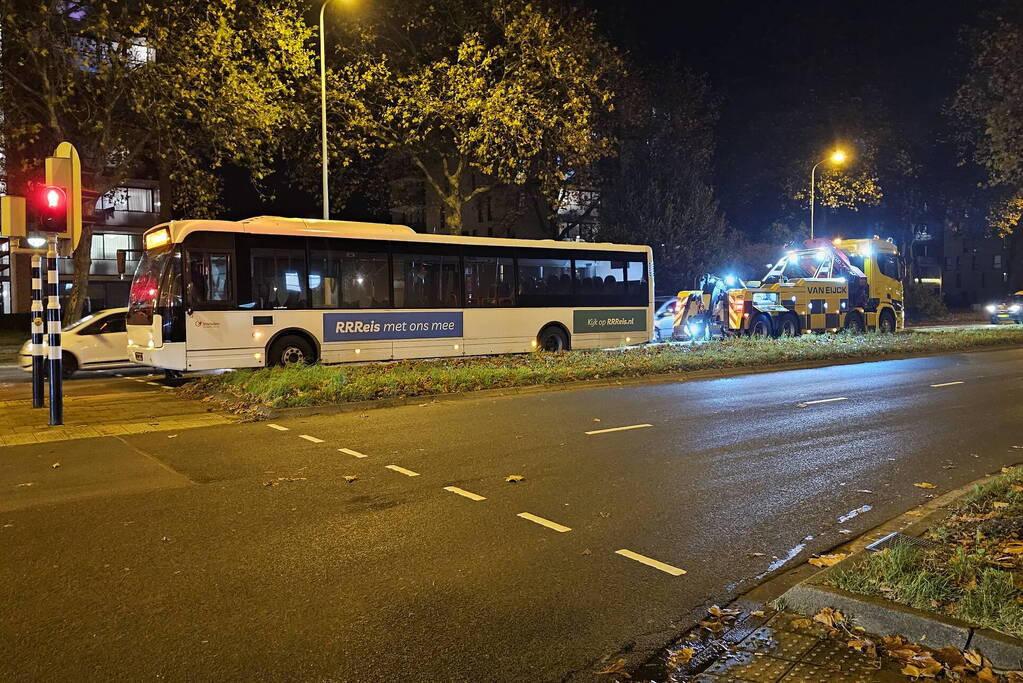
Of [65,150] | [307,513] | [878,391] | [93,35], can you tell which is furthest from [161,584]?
[93,35]

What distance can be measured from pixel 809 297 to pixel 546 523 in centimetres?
2154

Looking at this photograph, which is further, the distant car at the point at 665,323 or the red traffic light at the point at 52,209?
the distant car at the point at 665,323

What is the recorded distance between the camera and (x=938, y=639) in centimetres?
390

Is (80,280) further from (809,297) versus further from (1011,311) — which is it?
(1011,311)

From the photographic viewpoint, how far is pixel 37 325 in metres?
11.4

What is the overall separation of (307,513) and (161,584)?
Answer: 1626 mm

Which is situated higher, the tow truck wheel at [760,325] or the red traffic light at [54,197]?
the red traffic light at [54,197]

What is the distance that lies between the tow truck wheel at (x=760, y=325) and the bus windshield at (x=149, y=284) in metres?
16.0

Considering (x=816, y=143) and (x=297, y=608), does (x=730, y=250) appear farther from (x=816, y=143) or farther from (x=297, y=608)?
(x=297, y=608)

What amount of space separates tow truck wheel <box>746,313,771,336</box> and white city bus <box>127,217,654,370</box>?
3.48m

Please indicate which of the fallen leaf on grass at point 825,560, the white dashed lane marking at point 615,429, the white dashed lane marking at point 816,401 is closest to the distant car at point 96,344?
the white dashed lane marking at point 615,429

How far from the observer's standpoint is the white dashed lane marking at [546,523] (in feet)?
19.7

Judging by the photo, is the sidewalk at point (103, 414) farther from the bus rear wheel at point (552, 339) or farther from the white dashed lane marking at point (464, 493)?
the bus rear wheel at point (552, 339)

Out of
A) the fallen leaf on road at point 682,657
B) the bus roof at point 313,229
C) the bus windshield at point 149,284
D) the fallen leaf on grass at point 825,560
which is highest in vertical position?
the bus roof at point 313,229
